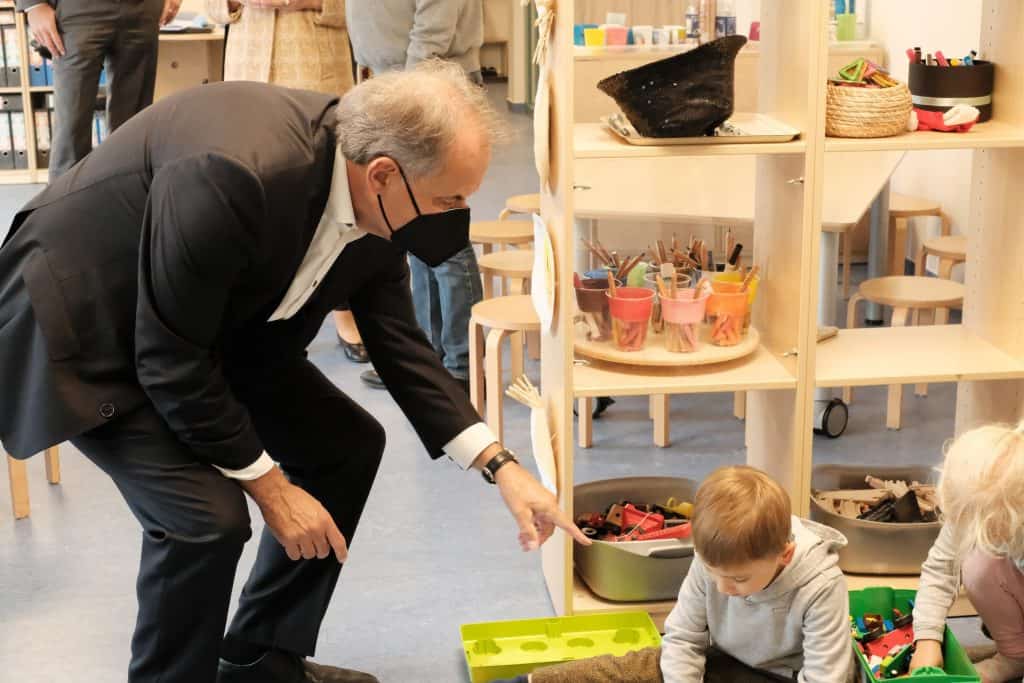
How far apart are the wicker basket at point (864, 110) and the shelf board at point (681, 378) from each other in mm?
462

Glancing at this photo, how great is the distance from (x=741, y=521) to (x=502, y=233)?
7.63 ft

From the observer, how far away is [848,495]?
→ 111 inches

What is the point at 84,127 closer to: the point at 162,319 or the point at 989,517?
the point at 162,319

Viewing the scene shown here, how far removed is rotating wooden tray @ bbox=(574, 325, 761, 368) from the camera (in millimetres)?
2477

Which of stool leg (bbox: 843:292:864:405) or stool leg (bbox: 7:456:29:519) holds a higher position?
stool leg (bbox: 843:292:864:405)

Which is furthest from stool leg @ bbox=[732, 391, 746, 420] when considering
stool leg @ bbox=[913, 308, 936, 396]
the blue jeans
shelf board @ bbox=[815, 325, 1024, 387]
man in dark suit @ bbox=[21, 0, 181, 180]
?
man in dark suit @ bbox=[21, 0, 181, 180]

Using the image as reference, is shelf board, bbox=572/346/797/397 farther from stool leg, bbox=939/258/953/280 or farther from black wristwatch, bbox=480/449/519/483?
stool leg, bbox=939/258/953/280

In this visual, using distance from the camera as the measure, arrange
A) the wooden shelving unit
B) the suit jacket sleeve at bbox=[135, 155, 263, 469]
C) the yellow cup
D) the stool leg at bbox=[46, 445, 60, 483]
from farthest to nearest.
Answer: the yellow cup, the stool leg at bbox=[46, 445, 60, 483], the wooden shelving unit, the suit jacket sleeve at bbox=[135, 155, 263, 469]

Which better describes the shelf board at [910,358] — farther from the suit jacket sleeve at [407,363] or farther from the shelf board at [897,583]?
the suit jacket sleeve at [407,363]

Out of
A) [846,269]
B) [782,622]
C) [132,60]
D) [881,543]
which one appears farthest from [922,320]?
[132,60]

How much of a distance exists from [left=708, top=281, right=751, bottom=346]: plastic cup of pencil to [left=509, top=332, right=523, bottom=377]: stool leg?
3.73ft

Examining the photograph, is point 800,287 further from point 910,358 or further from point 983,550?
point 983,550

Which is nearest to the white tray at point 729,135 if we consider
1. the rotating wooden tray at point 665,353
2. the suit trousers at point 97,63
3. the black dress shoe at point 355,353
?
the rotating wooden tray at point 665,353

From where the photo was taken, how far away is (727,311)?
2531 millimetres
